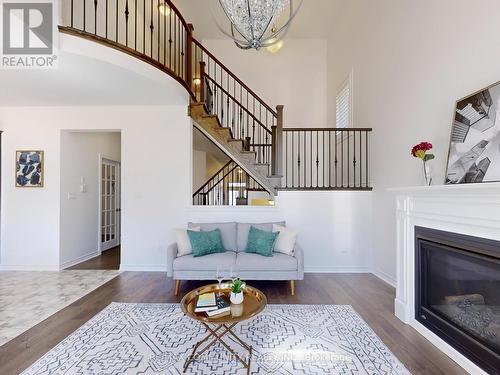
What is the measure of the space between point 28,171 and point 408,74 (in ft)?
19.9

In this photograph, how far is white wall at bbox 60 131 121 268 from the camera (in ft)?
15.2

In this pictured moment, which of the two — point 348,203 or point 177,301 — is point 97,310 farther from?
Answer: point 348,203

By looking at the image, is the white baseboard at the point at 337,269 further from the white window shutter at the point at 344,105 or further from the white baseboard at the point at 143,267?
the white window shutter at the point at 344,105

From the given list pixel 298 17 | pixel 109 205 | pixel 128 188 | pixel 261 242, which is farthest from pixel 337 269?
pixel 298 17

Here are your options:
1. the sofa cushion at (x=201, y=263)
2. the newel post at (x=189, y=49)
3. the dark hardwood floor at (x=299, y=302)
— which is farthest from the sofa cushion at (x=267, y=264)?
the newel post at (x=189, y=49)

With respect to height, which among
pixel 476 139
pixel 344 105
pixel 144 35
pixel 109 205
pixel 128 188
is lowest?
pixel 109 205

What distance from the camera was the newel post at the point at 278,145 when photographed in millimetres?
4578

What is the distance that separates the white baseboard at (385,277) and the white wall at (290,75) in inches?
158

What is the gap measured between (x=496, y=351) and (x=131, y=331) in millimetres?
2967

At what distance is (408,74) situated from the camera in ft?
11.0

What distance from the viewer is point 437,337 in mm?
2297

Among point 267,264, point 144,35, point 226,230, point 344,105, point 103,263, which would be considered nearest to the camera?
point 267,264

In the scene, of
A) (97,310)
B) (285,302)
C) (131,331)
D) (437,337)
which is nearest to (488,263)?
(437,337)

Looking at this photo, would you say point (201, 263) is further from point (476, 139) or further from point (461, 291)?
point (476, 139)
